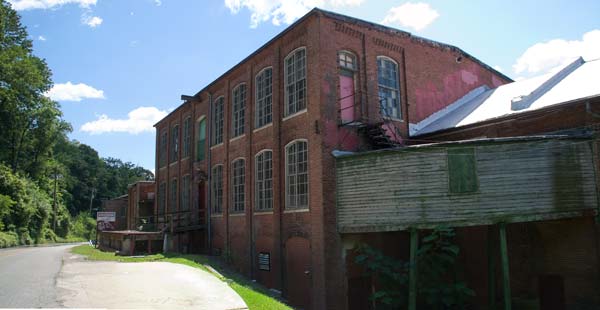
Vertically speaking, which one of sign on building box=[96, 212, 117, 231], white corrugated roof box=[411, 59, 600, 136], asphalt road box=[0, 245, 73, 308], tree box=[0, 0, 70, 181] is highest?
tree box=[0, 0, 70, 181]

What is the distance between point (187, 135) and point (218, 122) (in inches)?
177

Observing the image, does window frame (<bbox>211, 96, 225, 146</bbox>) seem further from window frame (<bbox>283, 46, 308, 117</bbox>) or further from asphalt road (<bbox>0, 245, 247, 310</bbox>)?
asphalt road (<bbox>0, 245, 247, 310</bbox>)

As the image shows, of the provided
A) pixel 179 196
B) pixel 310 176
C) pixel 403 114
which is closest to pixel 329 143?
pixel 310 176

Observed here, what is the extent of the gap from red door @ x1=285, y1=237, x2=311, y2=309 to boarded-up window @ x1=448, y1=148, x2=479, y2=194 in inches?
198

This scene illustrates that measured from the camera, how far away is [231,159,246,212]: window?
744 inches

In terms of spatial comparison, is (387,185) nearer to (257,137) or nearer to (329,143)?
(329,143)

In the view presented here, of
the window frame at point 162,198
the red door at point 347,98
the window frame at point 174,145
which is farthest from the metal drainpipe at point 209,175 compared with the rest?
the red door at point 347,98

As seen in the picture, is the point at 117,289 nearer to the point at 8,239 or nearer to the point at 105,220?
the point at 105,220

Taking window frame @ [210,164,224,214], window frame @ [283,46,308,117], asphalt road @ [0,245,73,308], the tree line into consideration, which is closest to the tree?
the tree line

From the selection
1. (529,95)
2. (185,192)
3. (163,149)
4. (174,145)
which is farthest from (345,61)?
(163,149)

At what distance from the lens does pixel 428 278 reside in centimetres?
1205

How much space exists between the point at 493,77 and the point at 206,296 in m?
16.8

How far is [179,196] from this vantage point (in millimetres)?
25625

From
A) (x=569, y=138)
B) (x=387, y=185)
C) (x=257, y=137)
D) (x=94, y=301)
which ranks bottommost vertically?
(x=94, y=301)
